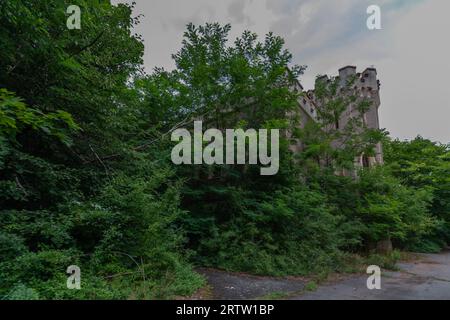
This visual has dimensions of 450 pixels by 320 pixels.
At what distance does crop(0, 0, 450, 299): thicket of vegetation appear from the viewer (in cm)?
450

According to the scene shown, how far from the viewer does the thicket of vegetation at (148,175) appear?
4.50m

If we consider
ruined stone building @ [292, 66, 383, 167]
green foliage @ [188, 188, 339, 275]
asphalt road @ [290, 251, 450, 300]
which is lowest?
asphalt road @ [290, 251, 450, 300]

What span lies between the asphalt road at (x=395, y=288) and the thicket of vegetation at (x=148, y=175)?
1.10m

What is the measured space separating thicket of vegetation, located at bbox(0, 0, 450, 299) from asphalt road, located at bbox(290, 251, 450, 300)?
3.60 ft

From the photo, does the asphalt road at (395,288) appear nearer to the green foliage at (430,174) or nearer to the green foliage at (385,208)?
the green foliage at (385,208)

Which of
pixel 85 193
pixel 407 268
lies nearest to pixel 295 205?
pixel 407 268

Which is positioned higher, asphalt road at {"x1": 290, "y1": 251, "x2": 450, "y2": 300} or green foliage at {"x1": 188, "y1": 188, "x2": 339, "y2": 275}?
green foliage at {"x1": 188, "y1": 188, "x2": 339, "y2": 275}

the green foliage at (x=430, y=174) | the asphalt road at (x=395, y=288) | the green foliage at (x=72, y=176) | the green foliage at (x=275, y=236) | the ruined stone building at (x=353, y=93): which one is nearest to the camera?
the green foliage at (x=72, y=176)

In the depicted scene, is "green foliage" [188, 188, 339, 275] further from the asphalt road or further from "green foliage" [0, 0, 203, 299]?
"green foliage" [0, 0, 203, 299]

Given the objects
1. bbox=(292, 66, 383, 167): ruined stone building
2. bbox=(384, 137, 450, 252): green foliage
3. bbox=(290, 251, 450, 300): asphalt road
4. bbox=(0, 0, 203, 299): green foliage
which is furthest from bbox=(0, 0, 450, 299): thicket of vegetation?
bbox=(384, 137, 450, 252): green foliage

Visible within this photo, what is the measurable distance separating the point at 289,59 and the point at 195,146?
5.24 m

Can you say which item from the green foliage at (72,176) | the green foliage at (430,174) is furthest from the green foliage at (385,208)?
Answer: the green foliage at (72,176)

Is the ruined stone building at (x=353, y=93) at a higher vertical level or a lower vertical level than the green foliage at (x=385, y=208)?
higher

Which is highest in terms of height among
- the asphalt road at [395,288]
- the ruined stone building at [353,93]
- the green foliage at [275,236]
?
the ruined stone building at [353,93]
